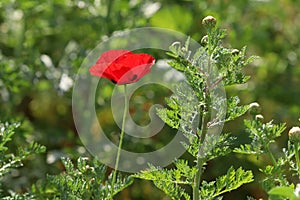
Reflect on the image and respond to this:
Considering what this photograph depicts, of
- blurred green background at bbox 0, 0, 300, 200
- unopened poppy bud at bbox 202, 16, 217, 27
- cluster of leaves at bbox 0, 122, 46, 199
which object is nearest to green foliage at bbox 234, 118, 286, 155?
unopened poppy bud at bbox 202, 16, 217, 27

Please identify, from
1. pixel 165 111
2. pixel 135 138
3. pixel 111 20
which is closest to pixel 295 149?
pixel 165 111

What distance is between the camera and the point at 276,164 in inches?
39.3

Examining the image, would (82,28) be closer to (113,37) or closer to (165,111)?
(113,37)

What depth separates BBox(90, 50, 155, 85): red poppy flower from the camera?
1.07 meters

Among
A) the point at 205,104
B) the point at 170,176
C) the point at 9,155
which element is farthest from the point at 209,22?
the point at 9,155

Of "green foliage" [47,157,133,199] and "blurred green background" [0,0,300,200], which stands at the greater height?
"blurred green background" [0,0,300,200]

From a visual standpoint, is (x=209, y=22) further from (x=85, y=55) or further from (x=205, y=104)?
(x=85, y=55)

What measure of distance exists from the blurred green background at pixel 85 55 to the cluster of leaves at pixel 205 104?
542 millimetres

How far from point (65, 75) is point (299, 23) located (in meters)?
1.23

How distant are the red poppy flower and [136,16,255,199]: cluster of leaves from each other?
0.29ft

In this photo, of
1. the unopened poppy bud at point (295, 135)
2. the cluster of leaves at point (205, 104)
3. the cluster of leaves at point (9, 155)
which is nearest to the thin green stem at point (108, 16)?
the cluster of leaves at point (9, 155)

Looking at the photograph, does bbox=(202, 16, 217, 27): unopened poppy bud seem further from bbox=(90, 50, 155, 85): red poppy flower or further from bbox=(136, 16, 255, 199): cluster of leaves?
bbox=(90, 50, 155, 85): red poppy flower

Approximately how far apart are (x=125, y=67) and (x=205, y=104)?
6.2 inches

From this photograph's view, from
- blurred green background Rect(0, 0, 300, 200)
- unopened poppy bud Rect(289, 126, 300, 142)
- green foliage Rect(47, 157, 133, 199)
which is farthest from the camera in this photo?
blurred green background Rect(0, 0, 300, 200)
